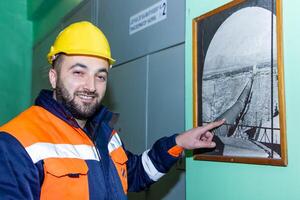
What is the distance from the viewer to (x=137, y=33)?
190 centimetres

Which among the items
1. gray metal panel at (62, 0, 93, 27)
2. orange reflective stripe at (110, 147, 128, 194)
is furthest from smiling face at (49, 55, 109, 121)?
gray metal panel at (62, 0, 93, 27)

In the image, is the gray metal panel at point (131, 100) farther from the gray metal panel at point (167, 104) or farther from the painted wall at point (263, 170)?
the painted wall at point (263, 170)

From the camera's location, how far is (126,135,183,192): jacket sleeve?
1427 millimetres

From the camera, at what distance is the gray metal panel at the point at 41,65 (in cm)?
343

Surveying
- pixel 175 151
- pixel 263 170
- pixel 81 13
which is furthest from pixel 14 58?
pixel 263 170

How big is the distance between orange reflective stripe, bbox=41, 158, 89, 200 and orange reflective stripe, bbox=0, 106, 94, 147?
8cm

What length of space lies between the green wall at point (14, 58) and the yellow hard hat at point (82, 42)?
267 cm

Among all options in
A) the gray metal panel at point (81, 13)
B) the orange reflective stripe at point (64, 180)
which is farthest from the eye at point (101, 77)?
the gray metal panel at point (81, 13)

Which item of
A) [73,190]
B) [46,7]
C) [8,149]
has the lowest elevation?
[73,190]

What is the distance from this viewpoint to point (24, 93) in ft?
12.9

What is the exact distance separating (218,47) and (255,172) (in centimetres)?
45

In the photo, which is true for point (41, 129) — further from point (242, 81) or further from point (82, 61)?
point (242, 81)

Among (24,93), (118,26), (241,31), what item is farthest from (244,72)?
(24,93)

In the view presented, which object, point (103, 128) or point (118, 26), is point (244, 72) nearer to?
point (103, 128)
